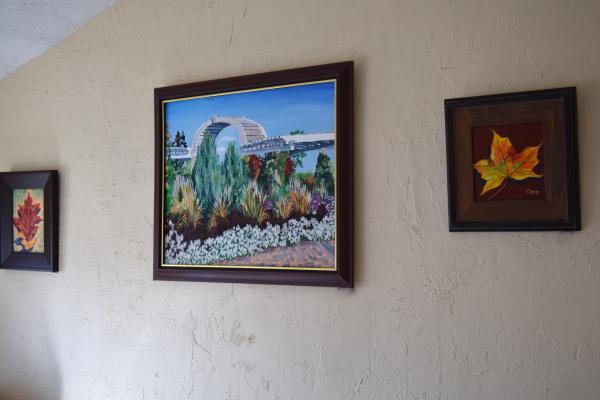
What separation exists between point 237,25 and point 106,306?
1233 mm

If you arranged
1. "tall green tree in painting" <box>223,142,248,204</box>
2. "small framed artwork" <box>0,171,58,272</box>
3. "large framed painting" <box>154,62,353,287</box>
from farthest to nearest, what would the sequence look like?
"small framed artwork" <box>0,171,58,272</box> < "tall green tree in painting" <box>223,142,248,204</box> < "large framed painting" <box>154,62,353,287</box>

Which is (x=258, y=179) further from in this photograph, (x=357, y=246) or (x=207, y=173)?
(x=357, y=246)

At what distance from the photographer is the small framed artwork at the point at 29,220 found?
2.21 m

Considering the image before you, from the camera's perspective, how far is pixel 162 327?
78.0 inches

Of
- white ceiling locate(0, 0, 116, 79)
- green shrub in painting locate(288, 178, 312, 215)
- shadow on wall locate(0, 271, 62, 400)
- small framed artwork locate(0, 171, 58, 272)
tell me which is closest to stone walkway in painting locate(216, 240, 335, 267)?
green shrub in painting locate(288, 178, 312, 215)

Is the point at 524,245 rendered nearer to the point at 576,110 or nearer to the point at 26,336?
the point at 576,110

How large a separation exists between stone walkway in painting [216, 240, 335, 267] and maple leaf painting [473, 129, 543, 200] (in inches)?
20.2

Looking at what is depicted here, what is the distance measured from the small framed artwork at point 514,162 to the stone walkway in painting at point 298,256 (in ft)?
1.34

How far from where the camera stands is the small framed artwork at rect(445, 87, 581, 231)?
1410 mm

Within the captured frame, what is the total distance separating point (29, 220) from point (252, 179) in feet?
3.71

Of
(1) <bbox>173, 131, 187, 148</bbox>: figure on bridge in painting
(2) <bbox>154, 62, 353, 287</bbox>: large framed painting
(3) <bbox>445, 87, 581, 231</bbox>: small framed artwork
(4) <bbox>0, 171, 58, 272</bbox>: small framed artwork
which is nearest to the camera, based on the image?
(3) <bbox>445, 87, 581, 231</bbox>: small framed artwork

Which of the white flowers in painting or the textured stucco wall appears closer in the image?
the textured stucco wall

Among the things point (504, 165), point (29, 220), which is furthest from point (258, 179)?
point (29, 220)

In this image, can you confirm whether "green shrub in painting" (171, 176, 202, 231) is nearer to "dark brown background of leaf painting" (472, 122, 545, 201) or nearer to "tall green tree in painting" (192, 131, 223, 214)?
"tall green tree in painting" (192, 131, 223, 214)
